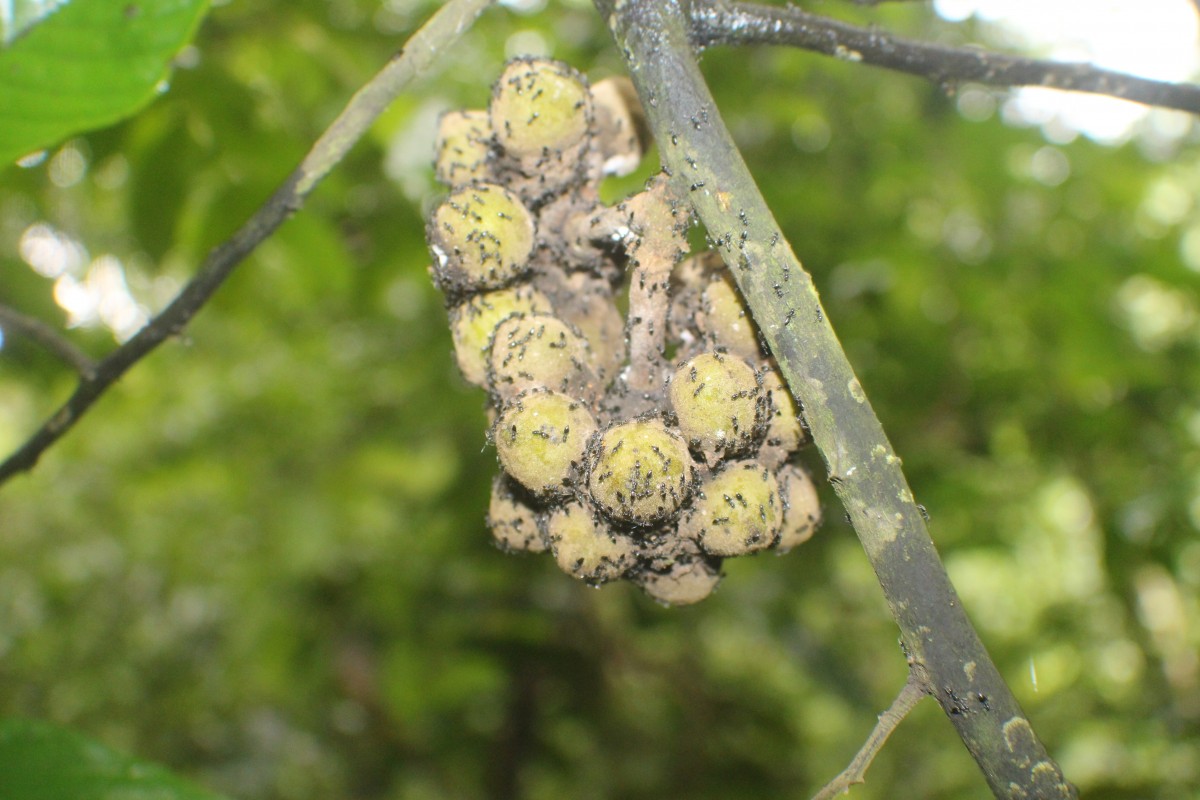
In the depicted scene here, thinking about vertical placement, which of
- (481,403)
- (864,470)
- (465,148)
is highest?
(481,403)

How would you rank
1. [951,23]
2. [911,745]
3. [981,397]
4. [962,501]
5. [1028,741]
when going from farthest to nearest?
[911,745], [951,23], [981,397], [962,501], [1028,741]

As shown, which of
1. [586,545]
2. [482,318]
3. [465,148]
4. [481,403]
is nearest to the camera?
[586,545]

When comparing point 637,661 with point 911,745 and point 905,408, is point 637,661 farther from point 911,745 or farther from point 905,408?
point 911,745

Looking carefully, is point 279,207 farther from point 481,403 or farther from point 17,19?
point 481,403

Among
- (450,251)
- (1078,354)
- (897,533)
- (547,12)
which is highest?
(547,12)

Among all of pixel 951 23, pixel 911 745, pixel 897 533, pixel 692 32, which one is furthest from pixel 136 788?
pixel 911 745

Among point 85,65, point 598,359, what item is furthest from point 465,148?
point 85,65

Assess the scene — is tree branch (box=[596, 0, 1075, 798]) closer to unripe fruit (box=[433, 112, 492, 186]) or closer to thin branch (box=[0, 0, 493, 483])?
thin branch (box=[0, 0, 493, 483])
